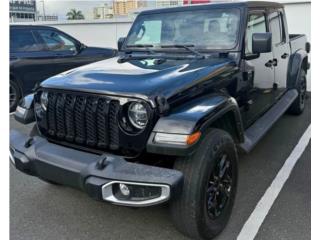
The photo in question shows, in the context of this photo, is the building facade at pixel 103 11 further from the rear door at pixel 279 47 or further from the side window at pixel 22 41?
the rear door at pixel 279 47

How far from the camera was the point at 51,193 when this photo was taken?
3.60 meters

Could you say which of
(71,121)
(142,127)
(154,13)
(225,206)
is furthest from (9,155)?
(154,13)

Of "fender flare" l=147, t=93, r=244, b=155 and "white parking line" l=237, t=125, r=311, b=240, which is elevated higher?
"fender flare" l=147, t=93, r=244, b=155

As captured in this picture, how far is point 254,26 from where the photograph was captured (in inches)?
160

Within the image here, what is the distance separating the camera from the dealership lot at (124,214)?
290cm

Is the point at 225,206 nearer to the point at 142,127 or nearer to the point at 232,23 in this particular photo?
the point at 142,127

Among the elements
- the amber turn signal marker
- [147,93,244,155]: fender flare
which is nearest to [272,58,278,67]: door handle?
[147,93,244,155]: fender flare

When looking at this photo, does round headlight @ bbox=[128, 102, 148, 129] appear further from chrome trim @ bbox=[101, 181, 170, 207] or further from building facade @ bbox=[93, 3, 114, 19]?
building facade @ bbox=[93, 3, 114, 19]

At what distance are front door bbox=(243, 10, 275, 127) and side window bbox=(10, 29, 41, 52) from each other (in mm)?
4967

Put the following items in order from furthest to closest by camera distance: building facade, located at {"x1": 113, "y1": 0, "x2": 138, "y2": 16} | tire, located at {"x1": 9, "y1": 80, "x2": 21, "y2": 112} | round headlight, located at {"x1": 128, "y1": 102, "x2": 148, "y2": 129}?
building facade, located at {"x1": 113, "y1": 0, "x2": 138, "y2": 16} → tire, located at {"x1": 9, "y1": 80, "x2": 21, "y2": 112} → round headlight, located at {"x1": 128, "y1": 102, "x2": 148, "y2": 129}

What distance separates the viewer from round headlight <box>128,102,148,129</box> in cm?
258

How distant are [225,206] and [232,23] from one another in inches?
76.2
